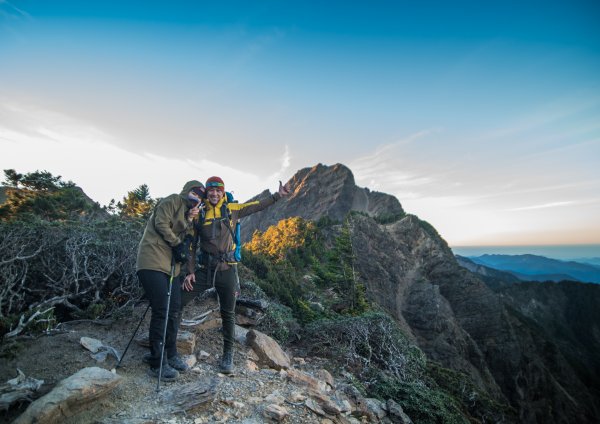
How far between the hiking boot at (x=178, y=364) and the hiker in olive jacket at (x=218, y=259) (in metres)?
0.51

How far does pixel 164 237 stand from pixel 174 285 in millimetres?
677

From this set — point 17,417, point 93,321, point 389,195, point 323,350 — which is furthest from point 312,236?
point 389,195

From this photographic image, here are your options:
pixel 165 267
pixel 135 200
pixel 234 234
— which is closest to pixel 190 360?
pixel 165 267

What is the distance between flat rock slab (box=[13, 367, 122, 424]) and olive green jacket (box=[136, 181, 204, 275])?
1239 mm

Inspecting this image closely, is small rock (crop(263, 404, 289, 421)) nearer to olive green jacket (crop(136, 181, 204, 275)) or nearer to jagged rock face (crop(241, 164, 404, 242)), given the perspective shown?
olive green jacket (crop(136, 181, 204, 275))

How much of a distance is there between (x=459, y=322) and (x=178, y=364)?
2701 cm

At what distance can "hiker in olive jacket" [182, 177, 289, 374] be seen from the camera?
414 cm

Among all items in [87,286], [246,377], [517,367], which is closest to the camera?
[246,377]

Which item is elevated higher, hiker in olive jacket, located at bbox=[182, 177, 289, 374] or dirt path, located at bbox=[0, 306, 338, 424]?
hiker in olive jacket, located at bbox=[182, 177, 289, 374]

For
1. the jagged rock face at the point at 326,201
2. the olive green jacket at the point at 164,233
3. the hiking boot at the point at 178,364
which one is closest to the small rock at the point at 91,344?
the hiking boot at the point at 178,364

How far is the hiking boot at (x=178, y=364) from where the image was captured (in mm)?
3932

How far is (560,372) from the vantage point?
32594 millimetres

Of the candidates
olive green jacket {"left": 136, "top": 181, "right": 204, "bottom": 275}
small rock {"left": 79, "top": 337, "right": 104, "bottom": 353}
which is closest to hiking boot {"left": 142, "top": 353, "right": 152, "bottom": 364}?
small rock {"left": 79, "top": 337, "right": 104, "bottom": 353}

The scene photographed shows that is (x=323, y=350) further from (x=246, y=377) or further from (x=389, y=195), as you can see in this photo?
(x=389, y=195)
